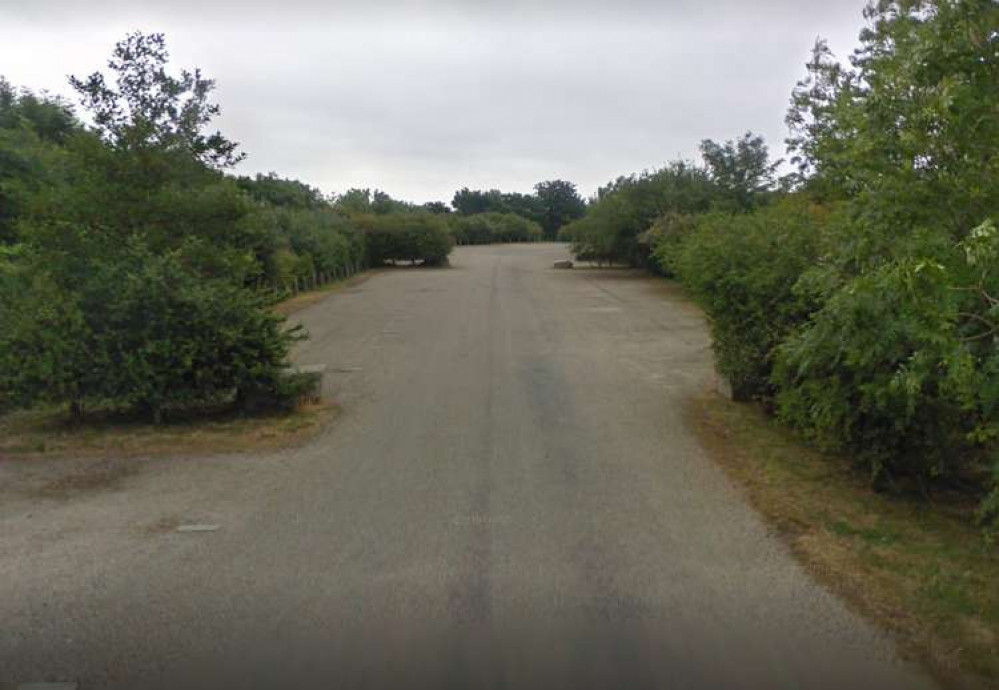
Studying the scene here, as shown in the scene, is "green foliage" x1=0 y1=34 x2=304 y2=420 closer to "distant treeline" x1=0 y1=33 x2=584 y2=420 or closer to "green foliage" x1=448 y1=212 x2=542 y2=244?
"distant treeline" x1=0 y1=33 x2=584 y2=420

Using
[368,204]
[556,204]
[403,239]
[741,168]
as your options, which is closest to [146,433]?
[741,168]

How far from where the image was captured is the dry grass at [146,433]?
29.9 feet

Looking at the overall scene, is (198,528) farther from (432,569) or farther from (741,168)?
(741,168)

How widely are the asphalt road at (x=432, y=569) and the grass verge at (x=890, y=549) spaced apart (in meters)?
0.22

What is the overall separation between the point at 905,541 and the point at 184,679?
4.92 m

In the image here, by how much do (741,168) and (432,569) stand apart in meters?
31.4

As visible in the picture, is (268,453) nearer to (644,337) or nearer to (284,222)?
(644,337)

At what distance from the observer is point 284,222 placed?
31.5m

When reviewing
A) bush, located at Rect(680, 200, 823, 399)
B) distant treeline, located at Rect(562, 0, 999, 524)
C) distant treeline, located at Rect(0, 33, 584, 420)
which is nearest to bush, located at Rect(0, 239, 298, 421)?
distant treeline, located at Rect(0, 33, 584, 420)

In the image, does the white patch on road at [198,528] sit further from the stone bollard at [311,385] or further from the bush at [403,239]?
the bush at [403,239]

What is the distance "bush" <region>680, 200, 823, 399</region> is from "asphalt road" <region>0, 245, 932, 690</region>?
1.04m

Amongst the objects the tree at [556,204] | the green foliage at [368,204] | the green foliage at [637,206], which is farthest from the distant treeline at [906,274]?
the tree at [556,204]

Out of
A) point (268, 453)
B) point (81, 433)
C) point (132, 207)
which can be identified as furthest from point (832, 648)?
point (132, 207)

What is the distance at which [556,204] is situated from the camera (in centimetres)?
11400
